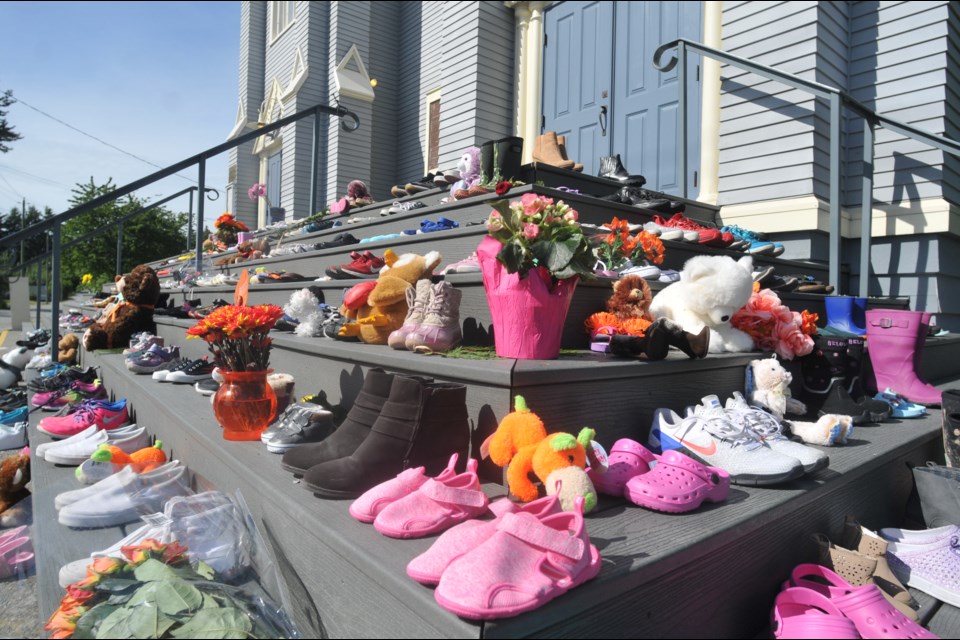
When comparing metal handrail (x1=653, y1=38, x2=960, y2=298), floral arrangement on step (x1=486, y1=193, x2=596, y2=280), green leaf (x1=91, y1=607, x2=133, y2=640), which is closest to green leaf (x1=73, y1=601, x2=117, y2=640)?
green leaf (x1=91, y1=607, x2=133, y2=640)

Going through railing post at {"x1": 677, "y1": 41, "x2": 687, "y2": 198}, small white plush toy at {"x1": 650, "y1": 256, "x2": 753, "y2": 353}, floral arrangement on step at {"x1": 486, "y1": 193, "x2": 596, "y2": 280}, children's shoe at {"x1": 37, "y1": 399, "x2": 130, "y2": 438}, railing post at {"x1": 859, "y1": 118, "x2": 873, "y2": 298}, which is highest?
railing post at {"x1": 677, "y1": 41, "x2": 687, "y2": 198}

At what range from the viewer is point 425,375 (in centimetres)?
164

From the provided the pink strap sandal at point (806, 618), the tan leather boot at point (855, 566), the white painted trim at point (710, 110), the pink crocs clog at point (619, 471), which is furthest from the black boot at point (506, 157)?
the pink strap sandal at point (806, 618)

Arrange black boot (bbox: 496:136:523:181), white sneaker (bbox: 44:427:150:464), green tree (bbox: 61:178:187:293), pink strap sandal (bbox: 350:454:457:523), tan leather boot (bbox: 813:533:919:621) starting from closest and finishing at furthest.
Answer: pink strap sandal (bbox: 350:454:457:523)
tan leather boot (bbox: 813:533:919:621)
white sneaker (bbox: 44:427:150:464)
black boot (bbox: 496:136:523:181)
green tree (bbox: 61:178:187:293)

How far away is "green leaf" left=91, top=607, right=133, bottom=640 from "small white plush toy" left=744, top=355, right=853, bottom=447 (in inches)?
75.7

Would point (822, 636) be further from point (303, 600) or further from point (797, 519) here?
point (303, 600)

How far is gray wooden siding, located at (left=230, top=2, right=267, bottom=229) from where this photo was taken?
13234 millimetres

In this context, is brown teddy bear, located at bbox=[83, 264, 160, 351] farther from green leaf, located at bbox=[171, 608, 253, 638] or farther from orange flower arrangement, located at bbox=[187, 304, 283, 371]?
green leaf, located at bbox=[171, 608, 253, 638]

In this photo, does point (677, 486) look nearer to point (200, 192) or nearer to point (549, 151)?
point (549, 151)

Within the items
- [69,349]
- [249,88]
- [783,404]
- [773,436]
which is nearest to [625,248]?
[783,404]

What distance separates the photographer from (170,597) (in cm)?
110

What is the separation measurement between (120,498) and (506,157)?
8.66 feet

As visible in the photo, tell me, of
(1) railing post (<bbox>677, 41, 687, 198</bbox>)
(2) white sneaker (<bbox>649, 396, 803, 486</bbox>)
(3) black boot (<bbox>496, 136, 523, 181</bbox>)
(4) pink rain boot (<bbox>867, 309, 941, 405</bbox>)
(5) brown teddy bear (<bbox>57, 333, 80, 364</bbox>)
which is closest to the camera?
(2) white sneaker (<bbox>649, 396, 803, 486</bbox>)

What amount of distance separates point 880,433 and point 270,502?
85.3 inches
